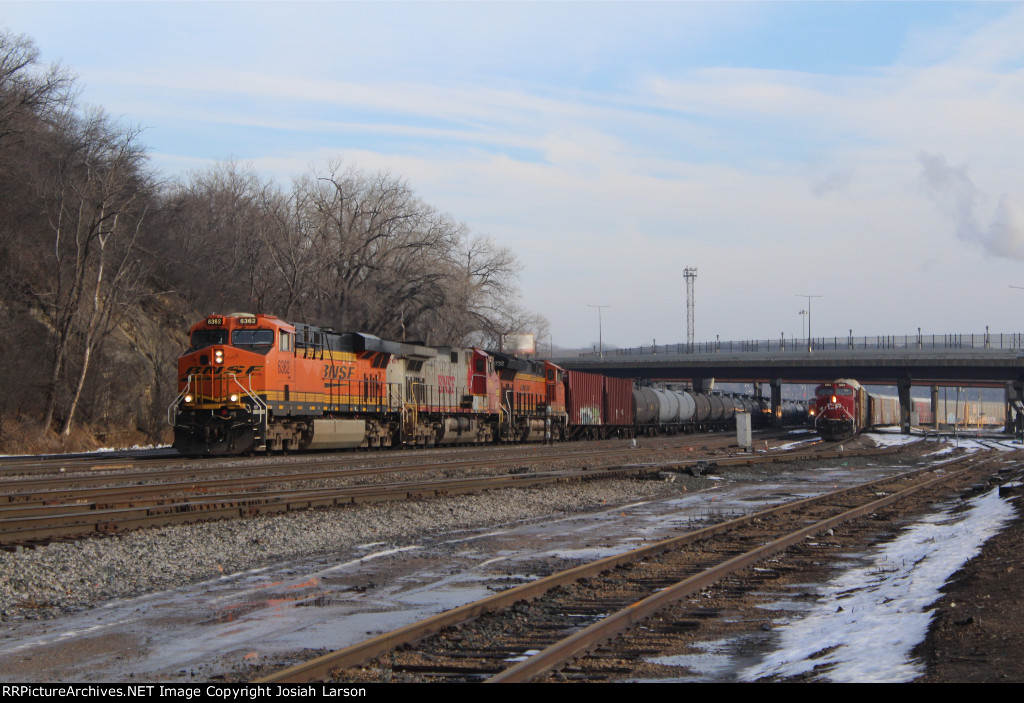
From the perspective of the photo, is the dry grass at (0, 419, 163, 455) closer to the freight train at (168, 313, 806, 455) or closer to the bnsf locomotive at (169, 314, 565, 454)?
the bnsf locomotive at (169, 314, 565, 454)

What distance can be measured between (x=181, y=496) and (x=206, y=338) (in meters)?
10.8

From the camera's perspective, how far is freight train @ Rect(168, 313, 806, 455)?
23.9m

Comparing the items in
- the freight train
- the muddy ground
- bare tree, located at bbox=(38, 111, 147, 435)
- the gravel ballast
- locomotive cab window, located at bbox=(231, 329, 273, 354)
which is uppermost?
bare tree, located at bbox=(38, 111, 147, 435)

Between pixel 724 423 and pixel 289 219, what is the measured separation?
3554 centimetres

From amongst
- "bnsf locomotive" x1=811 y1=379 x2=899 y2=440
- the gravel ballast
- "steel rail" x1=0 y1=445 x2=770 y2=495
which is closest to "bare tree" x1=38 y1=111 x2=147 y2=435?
"steel rail" x1=0 y1=445 x2=770 y2=495

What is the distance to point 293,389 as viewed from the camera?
981 inches

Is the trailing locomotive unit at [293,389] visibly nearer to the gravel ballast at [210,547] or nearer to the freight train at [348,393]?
the freight train at [348,393]

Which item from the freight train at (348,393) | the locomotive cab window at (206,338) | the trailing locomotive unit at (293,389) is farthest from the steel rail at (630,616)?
the locomotive cab window at (206,338)

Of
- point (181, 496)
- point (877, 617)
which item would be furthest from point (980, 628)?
point (181, 496)

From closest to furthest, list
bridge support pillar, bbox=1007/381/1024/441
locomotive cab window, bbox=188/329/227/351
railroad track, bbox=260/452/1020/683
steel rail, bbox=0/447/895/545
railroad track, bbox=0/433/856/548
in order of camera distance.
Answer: railroad track, bbox=260/452/1020/683
steel rail, bbox=0/447/895/545
railroad track, bbox=0/433/856/548
locomotive cab window, bbox=188/329/227/351
bridge support pillar, bbox=1007/381/1024/441

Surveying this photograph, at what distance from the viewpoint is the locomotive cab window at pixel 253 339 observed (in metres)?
24.1

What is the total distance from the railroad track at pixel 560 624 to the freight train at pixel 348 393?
14722 mm

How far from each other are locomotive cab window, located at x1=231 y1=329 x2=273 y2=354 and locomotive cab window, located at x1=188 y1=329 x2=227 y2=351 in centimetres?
38

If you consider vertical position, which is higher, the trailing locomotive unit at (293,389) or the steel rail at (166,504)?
the trailing locomotive unit at (293,389)
